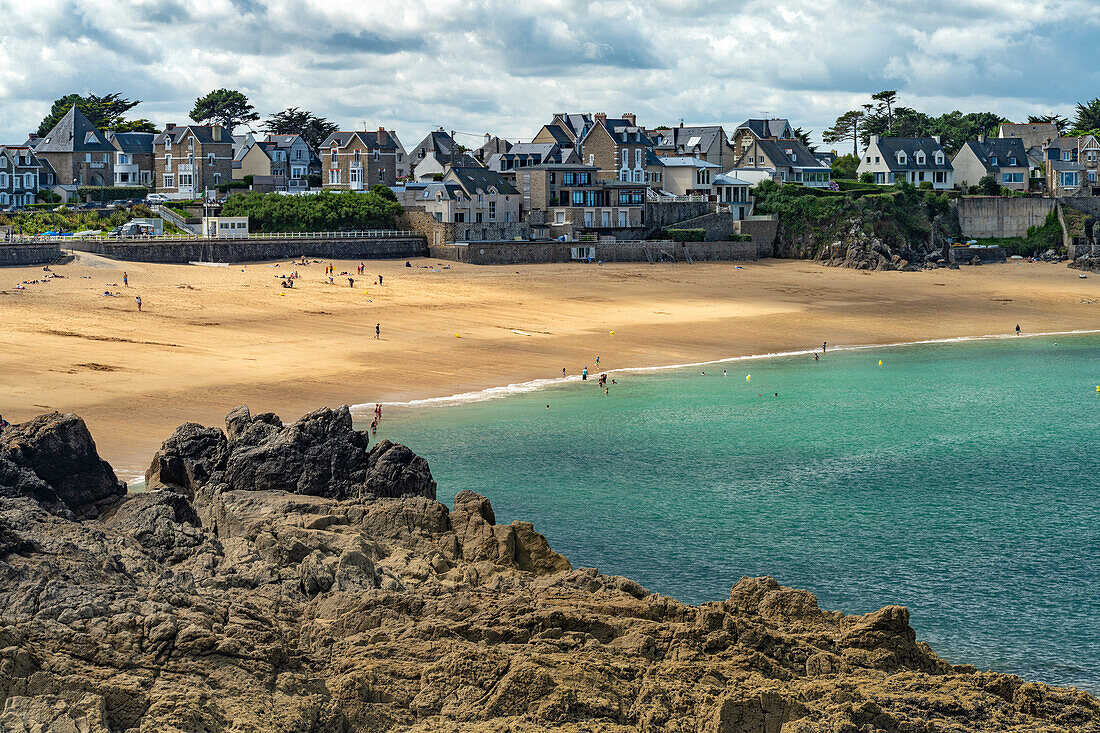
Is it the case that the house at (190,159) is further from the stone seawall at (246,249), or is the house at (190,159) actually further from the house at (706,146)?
the house at (706,146)

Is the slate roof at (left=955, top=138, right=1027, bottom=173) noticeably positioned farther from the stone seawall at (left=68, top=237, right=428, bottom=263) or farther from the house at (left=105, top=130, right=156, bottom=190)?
the house at (left=105, top=130, right=156, bottom=190)

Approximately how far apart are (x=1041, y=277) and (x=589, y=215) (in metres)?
29.4

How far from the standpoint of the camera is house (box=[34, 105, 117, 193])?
90.2 meters

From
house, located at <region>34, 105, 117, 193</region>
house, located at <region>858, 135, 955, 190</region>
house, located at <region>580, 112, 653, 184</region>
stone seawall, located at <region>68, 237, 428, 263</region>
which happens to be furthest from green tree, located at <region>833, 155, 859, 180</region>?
house, located at <region>34, 105, 117, 193</region>

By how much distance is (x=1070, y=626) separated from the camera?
63.8ft

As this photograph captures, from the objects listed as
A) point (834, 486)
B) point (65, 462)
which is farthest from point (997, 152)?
point (65, 462)

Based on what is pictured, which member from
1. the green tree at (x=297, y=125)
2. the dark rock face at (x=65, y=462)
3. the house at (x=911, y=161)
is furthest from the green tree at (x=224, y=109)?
the dark rock face at (x=65, y=462)

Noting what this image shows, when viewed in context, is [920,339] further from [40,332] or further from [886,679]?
[886,679]

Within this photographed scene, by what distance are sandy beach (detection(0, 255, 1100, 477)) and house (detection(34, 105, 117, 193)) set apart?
35.3m

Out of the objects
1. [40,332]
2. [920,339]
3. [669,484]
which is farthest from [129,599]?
[920,339]

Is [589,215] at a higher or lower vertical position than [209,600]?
higher

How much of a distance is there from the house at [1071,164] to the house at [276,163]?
6026 centimetres

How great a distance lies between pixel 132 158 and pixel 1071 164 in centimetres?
7501

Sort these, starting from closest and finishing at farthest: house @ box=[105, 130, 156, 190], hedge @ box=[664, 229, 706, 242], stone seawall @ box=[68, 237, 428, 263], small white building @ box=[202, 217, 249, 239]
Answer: stone seawall @ box=[68, 237, 428, 263] < small white building @ box=[202, 217, 249, 239] < hedge @ box=[664, 229, 706, 242] < house @ box=[105, 130, 156, 190]
